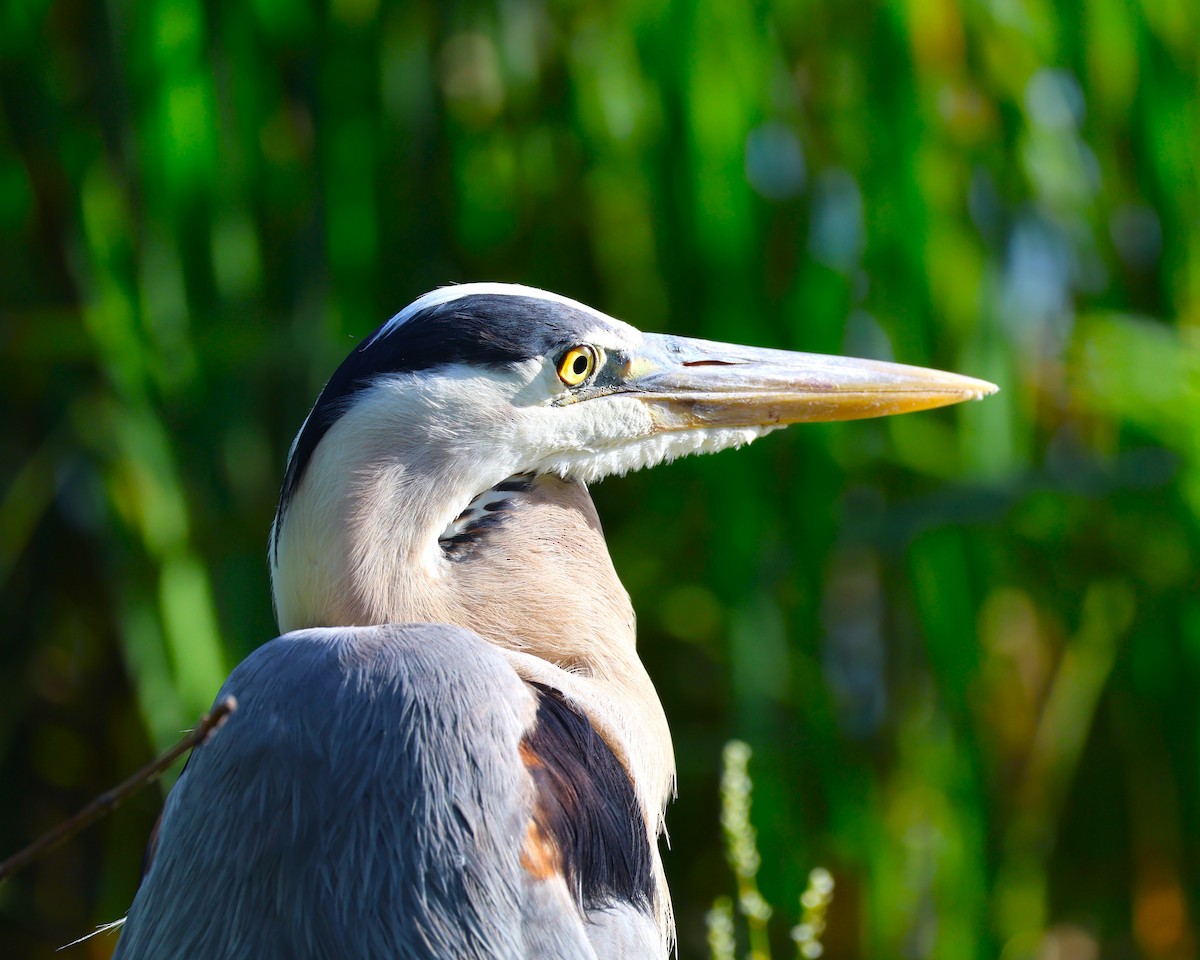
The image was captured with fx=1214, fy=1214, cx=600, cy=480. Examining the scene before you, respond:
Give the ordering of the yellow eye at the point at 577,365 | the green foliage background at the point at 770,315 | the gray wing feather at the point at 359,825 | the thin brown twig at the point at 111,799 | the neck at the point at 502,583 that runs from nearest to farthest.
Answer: the thin brown twig at the point at 111,799 < the gray wing feather at the point at 359,825 < the neck at the point at 502,583 < the yellow eye at the point at 577,365 < the green foliage background at the point at 770,315

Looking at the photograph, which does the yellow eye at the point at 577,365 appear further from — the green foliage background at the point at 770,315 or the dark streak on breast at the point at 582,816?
the green foliage background at the point at 770,315

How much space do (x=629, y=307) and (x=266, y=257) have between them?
2.54ft

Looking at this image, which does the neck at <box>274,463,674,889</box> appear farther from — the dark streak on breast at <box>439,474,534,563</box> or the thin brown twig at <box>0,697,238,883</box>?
the thin brown twig at <box>0,697,238,883</box>

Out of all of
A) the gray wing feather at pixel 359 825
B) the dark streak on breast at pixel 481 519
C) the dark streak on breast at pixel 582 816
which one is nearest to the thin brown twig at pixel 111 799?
the gray wing feather at pixel 359 825

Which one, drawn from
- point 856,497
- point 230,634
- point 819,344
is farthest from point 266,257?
point 856,497

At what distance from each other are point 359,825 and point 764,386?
0.73m

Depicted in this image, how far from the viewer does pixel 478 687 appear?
114 centimetres

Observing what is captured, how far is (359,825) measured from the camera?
1.08m

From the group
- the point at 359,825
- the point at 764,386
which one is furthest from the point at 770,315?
the point at 359,825

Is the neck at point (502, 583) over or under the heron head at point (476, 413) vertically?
under

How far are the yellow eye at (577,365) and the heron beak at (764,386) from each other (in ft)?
0.17

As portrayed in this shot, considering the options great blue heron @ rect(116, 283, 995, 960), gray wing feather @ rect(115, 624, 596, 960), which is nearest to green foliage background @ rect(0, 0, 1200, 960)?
great blue heron @ rect(116, 283, 995, 960)

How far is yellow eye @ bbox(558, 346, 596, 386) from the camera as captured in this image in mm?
1352

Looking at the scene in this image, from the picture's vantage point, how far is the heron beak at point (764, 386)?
1444mm
